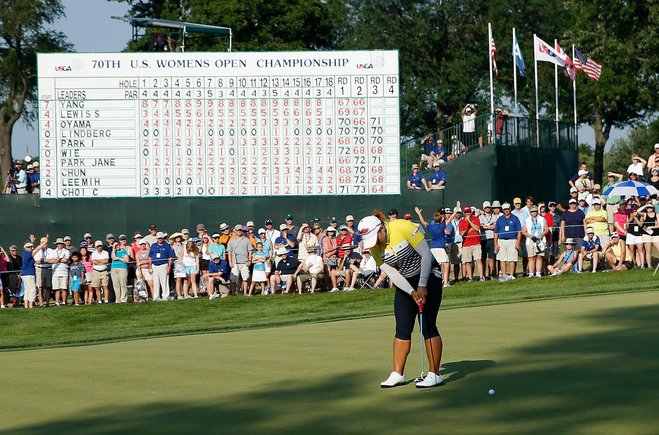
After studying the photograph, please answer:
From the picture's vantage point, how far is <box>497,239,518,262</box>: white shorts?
87.0 feet

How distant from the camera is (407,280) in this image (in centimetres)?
1116

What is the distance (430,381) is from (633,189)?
1728 cm

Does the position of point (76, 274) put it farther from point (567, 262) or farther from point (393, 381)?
point (393, 381)

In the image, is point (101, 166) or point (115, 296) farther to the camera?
point (101, 166)

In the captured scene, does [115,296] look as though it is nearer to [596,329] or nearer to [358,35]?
[596,329]

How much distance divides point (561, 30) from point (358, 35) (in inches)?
458

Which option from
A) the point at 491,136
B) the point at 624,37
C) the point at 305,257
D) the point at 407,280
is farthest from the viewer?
the point at 624,37

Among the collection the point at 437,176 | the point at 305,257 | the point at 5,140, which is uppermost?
the point at 5,140

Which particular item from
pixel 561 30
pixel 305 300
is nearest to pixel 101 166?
pixel 305 300

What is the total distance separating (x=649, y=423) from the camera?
9.00m

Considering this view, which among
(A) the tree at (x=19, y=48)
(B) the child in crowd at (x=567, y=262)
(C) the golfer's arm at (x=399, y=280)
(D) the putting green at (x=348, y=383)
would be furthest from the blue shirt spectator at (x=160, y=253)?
(A) the tree at (x=19, y=48)

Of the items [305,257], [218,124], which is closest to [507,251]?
[305,257]

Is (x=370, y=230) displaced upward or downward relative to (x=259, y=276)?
upward

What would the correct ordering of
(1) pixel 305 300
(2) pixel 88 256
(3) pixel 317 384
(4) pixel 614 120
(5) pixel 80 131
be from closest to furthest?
(3) pixel 317 384
(1) pixel 305 300
(2) pixel 88 256
(5) pixel 80 131
(4) pixel 614 120
